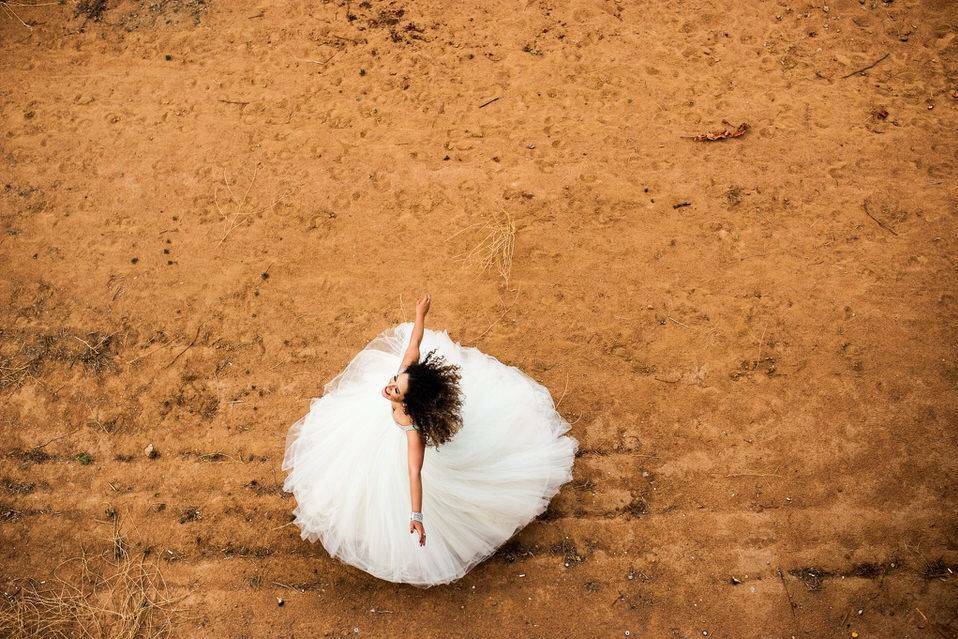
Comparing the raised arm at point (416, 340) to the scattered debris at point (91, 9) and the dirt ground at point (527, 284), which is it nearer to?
the dirt ground at point (527, 284)

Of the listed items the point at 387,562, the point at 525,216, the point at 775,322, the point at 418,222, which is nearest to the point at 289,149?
the point at 418,222

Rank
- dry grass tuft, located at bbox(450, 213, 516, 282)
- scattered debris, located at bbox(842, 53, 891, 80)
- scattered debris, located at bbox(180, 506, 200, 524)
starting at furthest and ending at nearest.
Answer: scattered debris, located at bbox(842, 53, 891, 80) → dry grass tuft, located at bbox(450, 213, 516, 282) → scattered debris, located at bbox(180, 506, 200, 524)

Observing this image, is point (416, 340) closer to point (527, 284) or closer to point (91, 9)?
point (527, 284)

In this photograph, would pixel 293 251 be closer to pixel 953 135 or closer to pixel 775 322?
pixel 775 322

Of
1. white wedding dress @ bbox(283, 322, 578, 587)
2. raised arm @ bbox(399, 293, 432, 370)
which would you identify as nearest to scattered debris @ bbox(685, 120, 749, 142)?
white wedding dress @ bbox(283, 322, 578, 587)

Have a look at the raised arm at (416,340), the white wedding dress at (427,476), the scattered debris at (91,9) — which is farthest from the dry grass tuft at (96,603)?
the scattered debris at (91,9)

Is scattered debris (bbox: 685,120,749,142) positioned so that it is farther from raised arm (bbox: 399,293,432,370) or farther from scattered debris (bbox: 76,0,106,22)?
scattered debris (bbox: 76,0,106,22)
